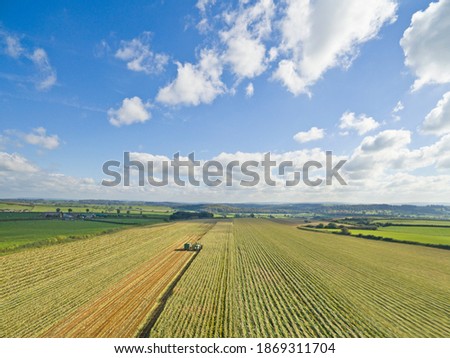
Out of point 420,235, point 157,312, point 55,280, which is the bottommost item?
point 420,235

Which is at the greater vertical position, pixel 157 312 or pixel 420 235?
pixel 157 312

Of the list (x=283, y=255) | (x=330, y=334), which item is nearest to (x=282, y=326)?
(x=330, y=334)

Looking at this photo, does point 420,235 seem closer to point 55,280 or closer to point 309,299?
point 309,299

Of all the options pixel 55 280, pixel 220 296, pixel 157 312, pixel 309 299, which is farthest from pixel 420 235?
pixel 55 280

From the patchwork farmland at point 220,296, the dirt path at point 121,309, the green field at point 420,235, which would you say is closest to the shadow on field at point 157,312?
the patchwork farmland at point 220,296

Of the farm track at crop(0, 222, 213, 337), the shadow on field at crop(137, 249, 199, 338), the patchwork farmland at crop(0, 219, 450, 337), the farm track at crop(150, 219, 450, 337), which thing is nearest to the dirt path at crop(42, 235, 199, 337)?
the patchwork farmland at crop(0, 219, 450, 337)

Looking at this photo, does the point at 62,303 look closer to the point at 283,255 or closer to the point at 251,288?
the point at 251,288
